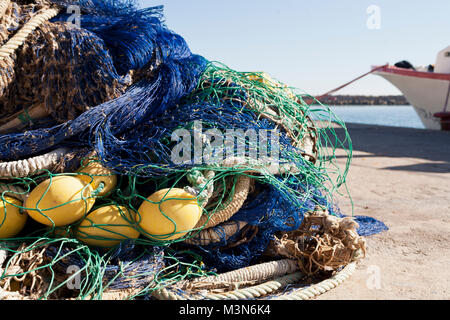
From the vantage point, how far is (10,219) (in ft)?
6.96

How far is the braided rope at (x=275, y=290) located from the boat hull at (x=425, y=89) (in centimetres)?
1561

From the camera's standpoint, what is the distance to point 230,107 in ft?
8.54

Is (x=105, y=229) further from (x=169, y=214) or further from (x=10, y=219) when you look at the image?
(x=10, y=219)

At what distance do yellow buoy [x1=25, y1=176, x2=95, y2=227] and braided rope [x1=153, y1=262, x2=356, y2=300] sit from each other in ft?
1.99

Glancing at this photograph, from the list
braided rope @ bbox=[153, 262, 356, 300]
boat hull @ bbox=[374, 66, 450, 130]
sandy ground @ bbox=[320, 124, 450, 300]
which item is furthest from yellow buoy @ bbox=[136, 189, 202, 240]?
boat hull @ bbox=[374, 66, 450, 130]

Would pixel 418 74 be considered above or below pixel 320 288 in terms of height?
above

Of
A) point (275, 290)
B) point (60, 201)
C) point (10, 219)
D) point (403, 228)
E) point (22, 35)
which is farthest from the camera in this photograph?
point (403, 228)

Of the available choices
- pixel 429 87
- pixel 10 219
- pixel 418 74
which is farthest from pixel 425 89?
pixel 10 219

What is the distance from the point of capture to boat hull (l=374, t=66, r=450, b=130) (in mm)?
16047

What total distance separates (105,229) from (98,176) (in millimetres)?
315

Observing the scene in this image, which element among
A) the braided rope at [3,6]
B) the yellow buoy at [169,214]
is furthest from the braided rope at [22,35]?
the yellow buoy at [169,214]

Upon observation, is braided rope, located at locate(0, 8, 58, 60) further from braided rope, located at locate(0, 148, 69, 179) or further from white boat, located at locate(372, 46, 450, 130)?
white boat, located at locate(372, 46, 450, 130)

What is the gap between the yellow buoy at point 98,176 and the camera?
7.23 ft
